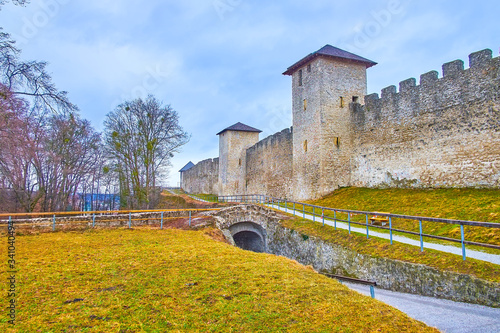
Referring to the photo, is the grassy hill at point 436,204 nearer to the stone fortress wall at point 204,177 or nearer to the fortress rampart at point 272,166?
the fortress rampart at point 272,166

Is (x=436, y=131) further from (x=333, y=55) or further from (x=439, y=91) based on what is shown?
(x=333, y=55)

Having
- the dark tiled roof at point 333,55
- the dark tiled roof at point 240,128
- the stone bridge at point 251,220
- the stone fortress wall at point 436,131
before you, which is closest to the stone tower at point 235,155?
the dark tiled roof at point 240,128

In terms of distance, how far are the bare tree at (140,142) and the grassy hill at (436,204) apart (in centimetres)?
1181

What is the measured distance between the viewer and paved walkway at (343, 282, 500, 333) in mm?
5475

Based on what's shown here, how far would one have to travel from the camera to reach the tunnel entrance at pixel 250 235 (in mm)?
17453

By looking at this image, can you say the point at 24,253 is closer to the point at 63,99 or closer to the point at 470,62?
the point at 63,99

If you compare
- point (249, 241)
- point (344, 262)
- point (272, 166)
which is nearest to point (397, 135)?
point (344, 262)

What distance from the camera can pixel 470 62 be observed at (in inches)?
551

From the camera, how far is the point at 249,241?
1984cm

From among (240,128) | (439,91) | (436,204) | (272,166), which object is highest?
(240,128)

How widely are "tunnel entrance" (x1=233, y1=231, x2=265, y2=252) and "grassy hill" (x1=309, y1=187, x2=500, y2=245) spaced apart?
4.41 m

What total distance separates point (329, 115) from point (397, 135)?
175 inches

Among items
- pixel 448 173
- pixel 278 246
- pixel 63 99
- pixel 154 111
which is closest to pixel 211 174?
pixel 154 111

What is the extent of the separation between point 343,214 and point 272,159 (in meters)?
12.6
